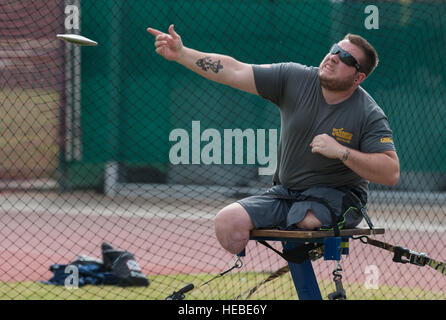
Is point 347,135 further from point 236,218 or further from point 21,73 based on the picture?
point 21,73

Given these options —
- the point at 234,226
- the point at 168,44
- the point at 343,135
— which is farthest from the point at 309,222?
the point at 168,44

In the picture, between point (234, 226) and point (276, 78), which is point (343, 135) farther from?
point (234, 226)

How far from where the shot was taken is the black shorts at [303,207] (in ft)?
11.7

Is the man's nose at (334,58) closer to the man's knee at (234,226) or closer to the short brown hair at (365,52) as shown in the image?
the short brown hair at (365,52)

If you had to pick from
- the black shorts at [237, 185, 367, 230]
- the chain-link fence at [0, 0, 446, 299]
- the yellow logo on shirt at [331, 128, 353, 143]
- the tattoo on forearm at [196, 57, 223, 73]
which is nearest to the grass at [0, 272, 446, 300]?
the chain-link fence at [0, 0, 446, 299]

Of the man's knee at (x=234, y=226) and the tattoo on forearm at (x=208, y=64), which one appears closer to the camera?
the man's knee at (x=234, y=226)

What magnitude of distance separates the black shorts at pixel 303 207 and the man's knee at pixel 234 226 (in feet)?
0.14

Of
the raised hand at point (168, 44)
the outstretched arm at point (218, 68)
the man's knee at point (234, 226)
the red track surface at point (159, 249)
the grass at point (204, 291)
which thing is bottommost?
the grass at point (204, 291)

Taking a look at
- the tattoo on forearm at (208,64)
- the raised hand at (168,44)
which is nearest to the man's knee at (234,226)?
the tattoo on forearm at (208,64)

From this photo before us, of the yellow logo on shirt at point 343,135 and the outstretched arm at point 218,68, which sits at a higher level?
the outstretched arm at point 218,68

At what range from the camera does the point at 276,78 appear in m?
3.76

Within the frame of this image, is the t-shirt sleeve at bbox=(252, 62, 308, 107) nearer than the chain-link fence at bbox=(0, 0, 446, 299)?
Yes

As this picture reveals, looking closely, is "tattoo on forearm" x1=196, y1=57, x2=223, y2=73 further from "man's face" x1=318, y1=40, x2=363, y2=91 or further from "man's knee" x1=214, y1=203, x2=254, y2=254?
"man's knee" x1=214, y1=203, x2=254, y2=254

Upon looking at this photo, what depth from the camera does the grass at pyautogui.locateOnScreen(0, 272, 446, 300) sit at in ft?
17.0
